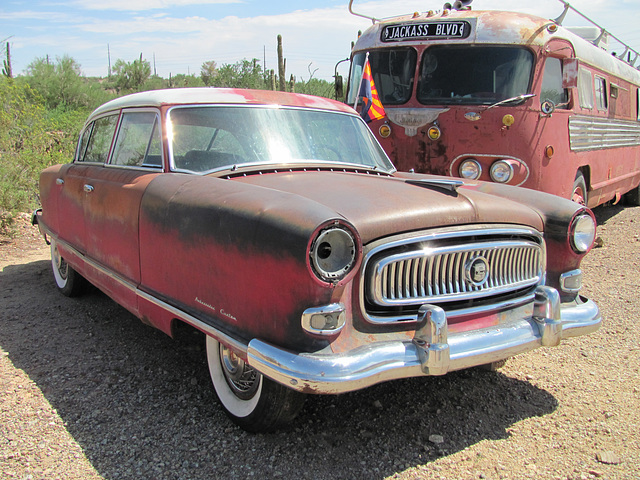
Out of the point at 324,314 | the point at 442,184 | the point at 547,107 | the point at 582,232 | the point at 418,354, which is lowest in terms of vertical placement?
the point at 418,354

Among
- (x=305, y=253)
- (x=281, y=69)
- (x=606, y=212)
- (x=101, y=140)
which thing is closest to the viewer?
(x=305, y=253)

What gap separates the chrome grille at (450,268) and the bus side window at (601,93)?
5754 millimetres

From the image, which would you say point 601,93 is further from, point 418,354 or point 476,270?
point 418,354

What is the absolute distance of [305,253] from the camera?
84.3 inches

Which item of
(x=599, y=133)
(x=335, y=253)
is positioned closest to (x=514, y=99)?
(x=599, y=133)

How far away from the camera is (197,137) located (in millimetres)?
3418

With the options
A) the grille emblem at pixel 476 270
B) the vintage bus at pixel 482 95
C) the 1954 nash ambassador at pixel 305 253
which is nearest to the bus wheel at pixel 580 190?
the vintage bus at pixel 482 95

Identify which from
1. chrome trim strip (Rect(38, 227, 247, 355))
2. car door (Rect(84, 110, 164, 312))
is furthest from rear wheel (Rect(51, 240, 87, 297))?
car door (Rect(84, 110, 164, 312))

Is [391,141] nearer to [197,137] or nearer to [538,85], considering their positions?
[538,85]

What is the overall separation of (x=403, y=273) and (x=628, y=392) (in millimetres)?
1798

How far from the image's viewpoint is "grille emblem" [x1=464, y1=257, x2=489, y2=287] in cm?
265

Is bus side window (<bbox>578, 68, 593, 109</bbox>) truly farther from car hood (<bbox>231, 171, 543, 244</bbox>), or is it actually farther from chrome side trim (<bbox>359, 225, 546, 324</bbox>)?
chrome side trim (<bbox>359, 225, 546, 324</bbox>)

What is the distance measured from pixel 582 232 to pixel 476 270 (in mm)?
918

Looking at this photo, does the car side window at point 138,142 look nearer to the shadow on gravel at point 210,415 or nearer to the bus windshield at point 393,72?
the shadow on gravel at point 210,415
